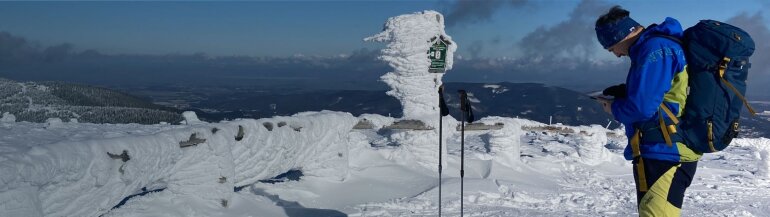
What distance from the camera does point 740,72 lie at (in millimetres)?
3541

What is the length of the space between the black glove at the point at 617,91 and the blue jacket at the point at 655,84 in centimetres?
9

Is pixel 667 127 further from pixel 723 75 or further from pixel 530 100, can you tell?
pixel 530 100

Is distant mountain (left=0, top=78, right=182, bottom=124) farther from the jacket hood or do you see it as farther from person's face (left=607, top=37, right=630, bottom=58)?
the jacket hood

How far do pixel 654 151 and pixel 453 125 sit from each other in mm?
7843

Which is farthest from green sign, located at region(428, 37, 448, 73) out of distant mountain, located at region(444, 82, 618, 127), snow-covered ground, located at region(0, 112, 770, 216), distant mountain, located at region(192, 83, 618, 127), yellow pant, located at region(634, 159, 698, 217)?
distant mountain, located at region(444, 82, 618, 127)

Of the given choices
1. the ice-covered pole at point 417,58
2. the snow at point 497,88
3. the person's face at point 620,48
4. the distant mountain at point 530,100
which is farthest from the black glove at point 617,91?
the snow at point 497,88

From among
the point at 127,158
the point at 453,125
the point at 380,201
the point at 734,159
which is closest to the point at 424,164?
the point at 453,125

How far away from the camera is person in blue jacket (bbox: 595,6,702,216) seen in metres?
3.53

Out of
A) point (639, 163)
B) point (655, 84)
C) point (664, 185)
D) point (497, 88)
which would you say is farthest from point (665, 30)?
point (497, 88)

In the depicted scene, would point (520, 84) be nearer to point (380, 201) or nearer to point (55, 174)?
point (380, 201)

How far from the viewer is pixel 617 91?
12.7ft

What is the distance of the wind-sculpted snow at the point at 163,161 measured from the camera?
14.1 ft

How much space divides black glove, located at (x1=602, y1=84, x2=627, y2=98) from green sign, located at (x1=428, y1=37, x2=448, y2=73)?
761 cm

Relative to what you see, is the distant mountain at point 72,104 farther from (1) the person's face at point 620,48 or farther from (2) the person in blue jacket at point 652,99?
(2) the person in blue jacket at point 652,99
